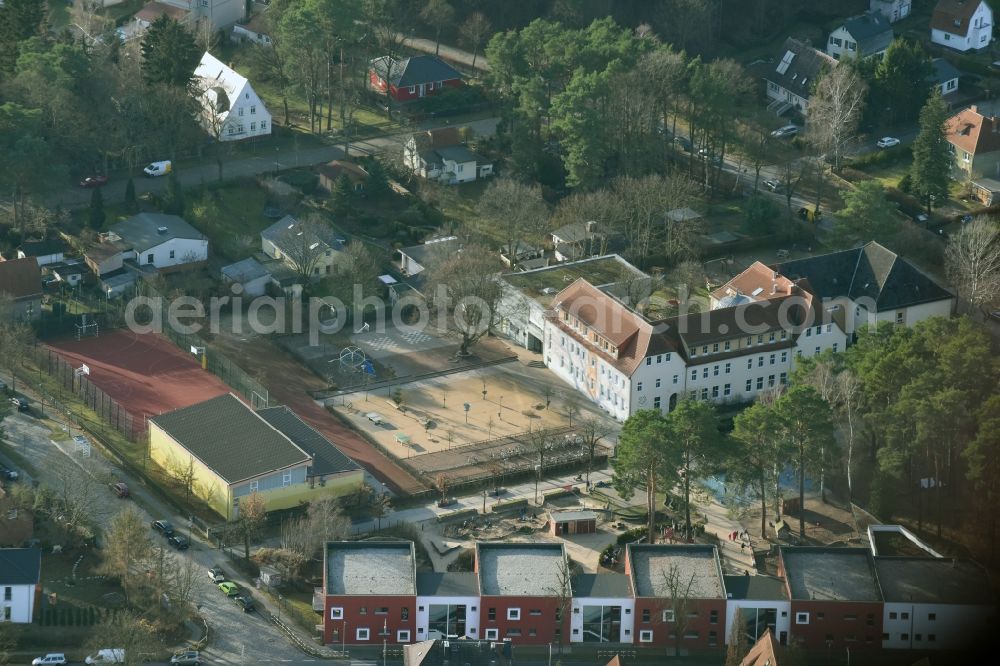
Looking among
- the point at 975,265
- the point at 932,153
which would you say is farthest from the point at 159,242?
the point at 932,153

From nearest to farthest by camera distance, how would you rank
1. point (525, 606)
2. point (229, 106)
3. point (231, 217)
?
point (525, 606)
point (231, 217)
point (229, 106)

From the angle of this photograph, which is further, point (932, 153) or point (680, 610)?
point (932, 153)

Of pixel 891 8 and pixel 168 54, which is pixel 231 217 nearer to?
pixel 168 54

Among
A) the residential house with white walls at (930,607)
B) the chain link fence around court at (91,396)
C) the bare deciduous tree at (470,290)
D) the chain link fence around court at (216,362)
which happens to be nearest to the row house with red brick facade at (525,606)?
the residential house with white walls at (930,607)

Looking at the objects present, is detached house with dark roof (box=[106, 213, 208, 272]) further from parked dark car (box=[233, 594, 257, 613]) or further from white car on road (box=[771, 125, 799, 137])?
white car on road (box=[771, 125, 799, 137])

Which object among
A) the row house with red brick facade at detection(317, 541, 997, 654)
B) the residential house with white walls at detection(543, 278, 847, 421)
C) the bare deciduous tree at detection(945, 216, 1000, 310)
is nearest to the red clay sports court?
the residential house with white walls at detection(543, 278, 847, 421)

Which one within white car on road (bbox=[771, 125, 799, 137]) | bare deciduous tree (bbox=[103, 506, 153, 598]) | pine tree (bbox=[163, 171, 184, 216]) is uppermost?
white car on road (bbox=[771, 125, 799, 137])
